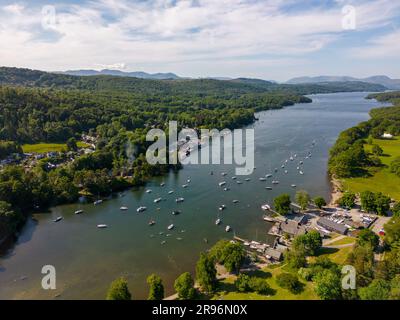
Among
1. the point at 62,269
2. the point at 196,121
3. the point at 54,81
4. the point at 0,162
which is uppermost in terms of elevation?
the point at 54,81

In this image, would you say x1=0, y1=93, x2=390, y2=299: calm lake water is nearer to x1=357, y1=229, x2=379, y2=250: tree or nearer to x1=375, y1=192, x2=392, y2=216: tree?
x1=375, y1=192, x2=392, y2=216: tree

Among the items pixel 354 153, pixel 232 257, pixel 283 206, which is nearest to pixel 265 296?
pixel 232 257

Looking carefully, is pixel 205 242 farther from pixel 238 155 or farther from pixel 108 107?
pixel 108 107

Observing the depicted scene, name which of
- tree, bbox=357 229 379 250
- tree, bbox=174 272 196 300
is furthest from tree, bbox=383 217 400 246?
tree, bbox=174 272 196 300

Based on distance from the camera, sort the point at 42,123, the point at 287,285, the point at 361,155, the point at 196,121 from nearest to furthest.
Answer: the point at 287,285 < the point at 361,155 < the point at 42,123 < the point at 196,121

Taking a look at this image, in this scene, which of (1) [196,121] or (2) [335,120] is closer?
(1) [196,121]

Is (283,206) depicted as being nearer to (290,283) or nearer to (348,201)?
(348,201)
